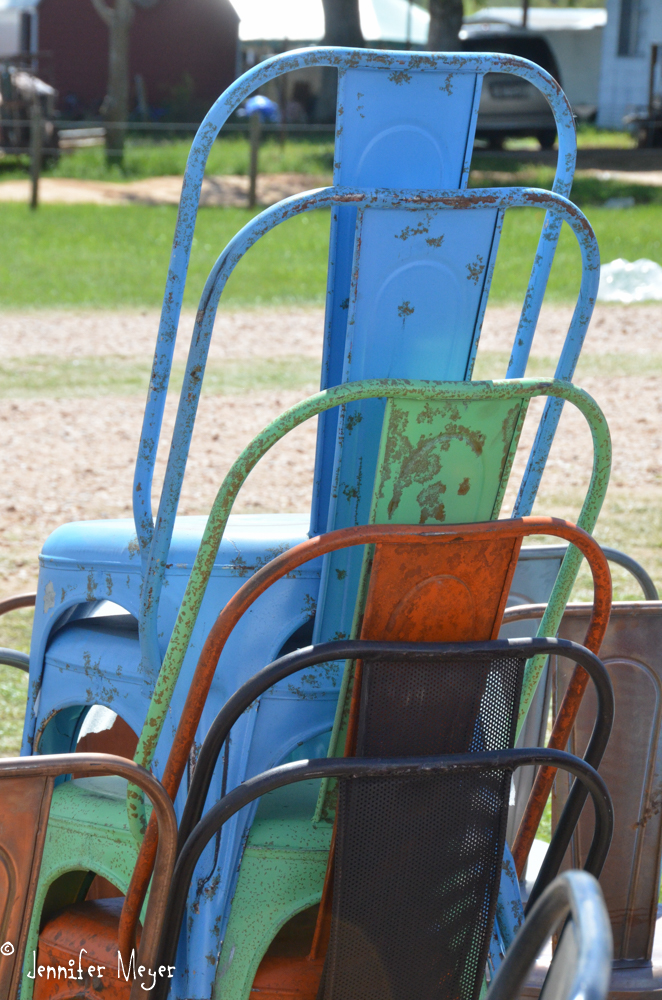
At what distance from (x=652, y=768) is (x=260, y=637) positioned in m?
0.81

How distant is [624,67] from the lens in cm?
2697

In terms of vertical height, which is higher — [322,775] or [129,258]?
[129,258]

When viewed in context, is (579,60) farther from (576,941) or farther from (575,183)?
(576,941)

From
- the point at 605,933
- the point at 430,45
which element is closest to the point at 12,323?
the point at 605,933

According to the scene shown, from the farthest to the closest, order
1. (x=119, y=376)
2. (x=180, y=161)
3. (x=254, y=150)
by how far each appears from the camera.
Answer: (x=180, y=161)
(x=254, y=150)
(x=119, y=376)

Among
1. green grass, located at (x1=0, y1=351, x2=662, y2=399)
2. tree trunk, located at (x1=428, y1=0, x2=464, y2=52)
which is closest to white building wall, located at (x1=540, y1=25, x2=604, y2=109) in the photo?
tree trunk, located at (x1=428, y1=0, x2=464, y2=52)

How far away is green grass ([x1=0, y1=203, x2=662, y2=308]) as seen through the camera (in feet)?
33.7

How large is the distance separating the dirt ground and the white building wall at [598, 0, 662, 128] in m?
19.3

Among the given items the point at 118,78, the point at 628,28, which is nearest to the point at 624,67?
the point at 628,28

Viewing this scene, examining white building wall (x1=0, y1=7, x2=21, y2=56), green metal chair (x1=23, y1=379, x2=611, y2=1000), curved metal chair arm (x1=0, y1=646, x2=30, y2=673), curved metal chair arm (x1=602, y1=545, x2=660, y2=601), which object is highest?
white building wall (x1=0, y1=7, x2=21, y2=56)

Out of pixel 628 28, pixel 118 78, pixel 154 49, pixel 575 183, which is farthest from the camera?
pixel 154 49

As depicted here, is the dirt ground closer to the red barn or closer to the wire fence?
the wire fence

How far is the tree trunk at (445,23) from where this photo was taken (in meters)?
20.4

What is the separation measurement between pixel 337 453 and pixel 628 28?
1088 inches
